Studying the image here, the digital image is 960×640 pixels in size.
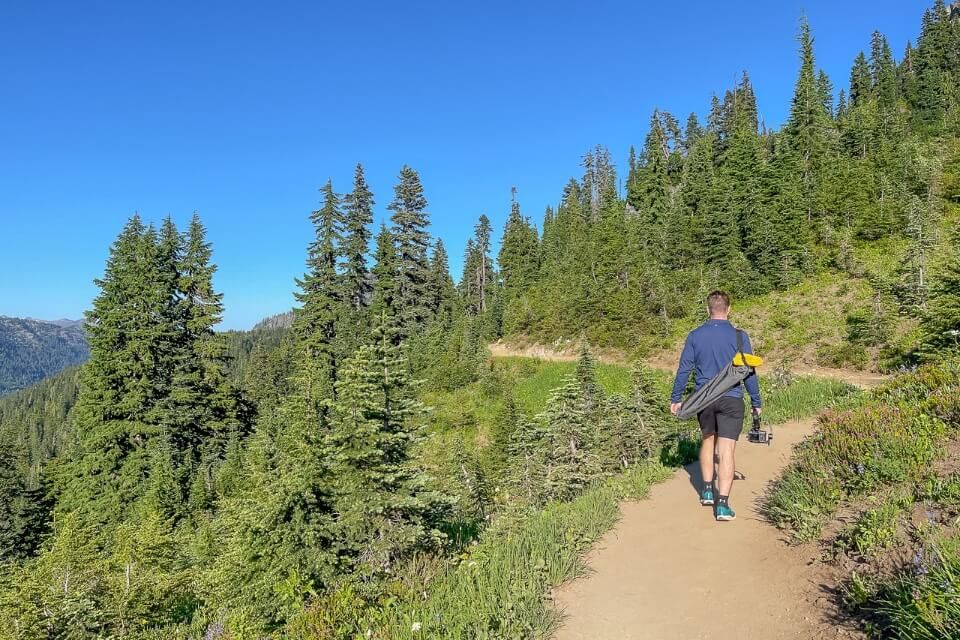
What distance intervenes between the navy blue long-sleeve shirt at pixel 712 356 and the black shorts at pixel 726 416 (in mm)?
96

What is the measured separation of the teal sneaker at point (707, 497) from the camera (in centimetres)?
638

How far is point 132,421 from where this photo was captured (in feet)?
92.5

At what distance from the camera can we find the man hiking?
5606 mm

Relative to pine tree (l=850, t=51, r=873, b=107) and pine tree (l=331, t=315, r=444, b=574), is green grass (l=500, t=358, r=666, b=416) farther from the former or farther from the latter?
pine tree (l=850, t=51, r=873, b=107)

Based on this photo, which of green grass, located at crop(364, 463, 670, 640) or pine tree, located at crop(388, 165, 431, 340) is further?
pine tree, located at crop(388, 165, 431, 340)

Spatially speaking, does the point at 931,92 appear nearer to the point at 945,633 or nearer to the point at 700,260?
the point at 700,260

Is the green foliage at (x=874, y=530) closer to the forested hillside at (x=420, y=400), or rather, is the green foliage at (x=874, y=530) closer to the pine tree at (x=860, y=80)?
the forested hillside at (x=420, y=400)

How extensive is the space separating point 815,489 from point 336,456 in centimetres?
803

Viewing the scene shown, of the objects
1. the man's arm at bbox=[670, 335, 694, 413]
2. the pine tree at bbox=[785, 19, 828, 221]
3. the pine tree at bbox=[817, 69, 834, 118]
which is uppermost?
the pine tree at bbox=[817, 69, 834, 118]

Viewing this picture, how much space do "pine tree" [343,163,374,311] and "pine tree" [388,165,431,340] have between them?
9.62 ft

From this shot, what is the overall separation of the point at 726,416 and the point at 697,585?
197 cm

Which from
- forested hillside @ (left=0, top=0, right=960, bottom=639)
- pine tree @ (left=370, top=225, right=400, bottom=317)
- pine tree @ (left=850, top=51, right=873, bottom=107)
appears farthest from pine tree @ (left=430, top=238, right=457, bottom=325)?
pine tree @ (left=850, top=51, right=873, bottom=107)

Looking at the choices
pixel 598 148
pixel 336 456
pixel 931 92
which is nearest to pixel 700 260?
pixel 336 456

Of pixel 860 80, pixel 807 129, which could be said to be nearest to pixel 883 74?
pixel 860 80
